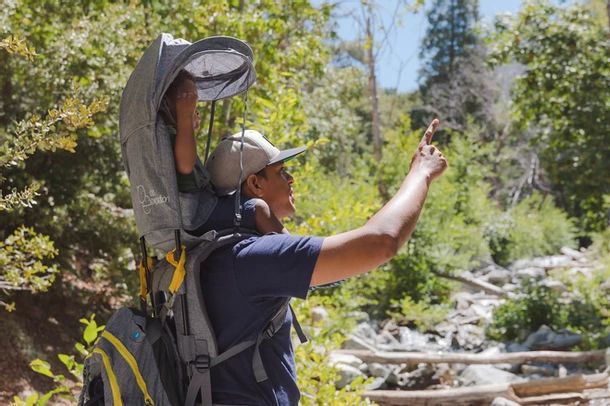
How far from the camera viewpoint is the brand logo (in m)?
1.84

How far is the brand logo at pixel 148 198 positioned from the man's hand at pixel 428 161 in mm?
608

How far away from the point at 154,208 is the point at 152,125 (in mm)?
209

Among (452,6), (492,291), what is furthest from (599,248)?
(452,6)

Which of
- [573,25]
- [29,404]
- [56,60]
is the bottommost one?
[29,404]

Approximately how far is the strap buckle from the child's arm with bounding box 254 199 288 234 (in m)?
0.32

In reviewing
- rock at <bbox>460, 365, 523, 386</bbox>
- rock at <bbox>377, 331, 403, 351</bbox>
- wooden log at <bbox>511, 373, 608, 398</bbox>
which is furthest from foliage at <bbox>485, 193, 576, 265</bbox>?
wooden log at <bbox>511, 373, 608, 398</bbox>

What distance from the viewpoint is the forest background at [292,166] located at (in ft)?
15.4

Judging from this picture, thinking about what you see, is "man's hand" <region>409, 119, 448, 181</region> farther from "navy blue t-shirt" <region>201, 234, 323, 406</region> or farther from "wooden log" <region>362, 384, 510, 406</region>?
"wooden log" <region>362, 384, 510, 406</region>

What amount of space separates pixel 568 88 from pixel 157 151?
9.27 meters

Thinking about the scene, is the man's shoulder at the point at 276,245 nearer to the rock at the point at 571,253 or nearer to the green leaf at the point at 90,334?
the green leaf at the point at 90,334

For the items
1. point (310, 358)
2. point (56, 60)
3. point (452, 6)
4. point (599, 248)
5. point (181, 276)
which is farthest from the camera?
point (452, 6)

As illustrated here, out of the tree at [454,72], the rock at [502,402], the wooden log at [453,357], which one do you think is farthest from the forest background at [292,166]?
the tree at [454,72]

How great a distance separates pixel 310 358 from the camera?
442 cm

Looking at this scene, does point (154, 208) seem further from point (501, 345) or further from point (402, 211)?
point (501, 345)
